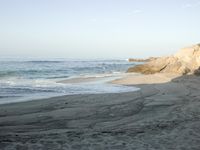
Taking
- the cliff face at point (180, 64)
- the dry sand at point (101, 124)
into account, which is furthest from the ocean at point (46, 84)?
the cliff face at point (180, 64)

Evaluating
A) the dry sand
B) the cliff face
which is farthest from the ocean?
the cliff face

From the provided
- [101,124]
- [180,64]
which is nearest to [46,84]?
[101,124]

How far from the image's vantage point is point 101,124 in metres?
8.59

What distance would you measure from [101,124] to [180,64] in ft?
79.9

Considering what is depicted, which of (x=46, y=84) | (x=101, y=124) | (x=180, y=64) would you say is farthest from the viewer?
(x=180, y=64)

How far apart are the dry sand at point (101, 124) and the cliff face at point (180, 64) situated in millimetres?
17706

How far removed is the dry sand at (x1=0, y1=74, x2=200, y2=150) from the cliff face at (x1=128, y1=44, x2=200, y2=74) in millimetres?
17706

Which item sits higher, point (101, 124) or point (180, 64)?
point (180, 64)

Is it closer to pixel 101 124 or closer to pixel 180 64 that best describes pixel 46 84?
pixel 101 124

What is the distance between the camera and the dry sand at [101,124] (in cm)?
648

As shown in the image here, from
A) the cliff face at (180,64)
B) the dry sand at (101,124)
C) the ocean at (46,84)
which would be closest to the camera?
the dry sand at (101,124)

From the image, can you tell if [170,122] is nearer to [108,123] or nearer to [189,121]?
[189,121]

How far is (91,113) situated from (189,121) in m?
3.12

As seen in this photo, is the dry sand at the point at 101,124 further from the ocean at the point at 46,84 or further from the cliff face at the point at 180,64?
the cliff face at the point at 180,64
